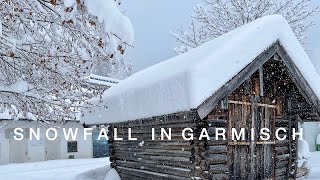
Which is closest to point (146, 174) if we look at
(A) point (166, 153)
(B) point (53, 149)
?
(A) point (166, 153)

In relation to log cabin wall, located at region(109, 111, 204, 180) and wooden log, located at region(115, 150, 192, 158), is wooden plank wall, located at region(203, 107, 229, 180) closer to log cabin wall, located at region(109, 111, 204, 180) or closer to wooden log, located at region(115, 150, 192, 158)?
log cabin wall, located at region(109, 111, 204, 180)

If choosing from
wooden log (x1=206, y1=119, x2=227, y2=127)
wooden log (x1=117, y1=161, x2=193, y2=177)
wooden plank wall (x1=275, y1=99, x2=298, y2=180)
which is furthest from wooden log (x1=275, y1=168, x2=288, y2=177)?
wooden log (x1=117, y1=161, x2=193, y2=177)

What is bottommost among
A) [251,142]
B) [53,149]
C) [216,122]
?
[53,149]

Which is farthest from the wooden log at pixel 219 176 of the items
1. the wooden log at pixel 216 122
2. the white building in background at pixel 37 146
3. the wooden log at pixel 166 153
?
the white building in background at pixel 37 146

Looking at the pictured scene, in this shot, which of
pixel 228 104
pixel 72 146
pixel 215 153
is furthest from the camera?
pixel 72 146

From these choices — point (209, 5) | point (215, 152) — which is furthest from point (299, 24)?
point (215, 152)

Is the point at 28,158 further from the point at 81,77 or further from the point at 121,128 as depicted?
the point at 81,77

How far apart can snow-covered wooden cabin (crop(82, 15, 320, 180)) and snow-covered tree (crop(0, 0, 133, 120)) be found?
1.63m

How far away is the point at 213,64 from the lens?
7641mm

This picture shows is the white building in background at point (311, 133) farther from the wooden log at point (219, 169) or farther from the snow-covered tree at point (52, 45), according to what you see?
the snow-covered tree at point (52, 45)

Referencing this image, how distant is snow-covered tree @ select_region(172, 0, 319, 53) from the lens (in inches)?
782

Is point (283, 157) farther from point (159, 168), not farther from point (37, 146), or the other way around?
point (37, 146)

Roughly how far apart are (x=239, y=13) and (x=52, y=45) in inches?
631

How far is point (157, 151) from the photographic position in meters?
9.77
